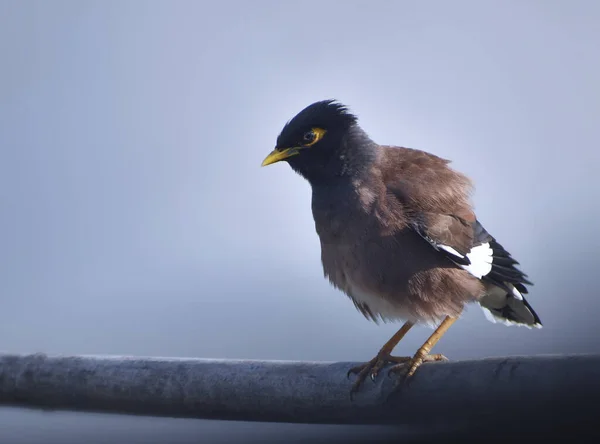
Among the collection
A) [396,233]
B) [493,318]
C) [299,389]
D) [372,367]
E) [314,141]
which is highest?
[314,141]

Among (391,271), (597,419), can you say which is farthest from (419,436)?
(391,271)

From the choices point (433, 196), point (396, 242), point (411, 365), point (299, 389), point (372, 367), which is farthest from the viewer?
point (433, 196)

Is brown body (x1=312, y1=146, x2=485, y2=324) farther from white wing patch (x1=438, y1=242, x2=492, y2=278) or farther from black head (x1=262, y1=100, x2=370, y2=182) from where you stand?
black head (x1=262, y1=100, x2=370, y2=182)

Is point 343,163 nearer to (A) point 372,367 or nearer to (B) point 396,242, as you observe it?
(B) point 396,242

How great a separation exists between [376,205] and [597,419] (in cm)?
156

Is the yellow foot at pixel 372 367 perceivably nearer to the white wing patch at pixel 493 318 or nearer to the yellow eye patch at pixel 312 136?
the white wing patch at pixel 493 318

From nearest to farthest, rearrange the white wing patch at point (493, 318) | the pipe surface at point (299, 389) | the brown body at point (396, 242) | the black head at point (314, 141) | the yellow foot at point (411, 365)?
the pipe surface at point (299, 389)
the yellow foot at point (411, 365)
the brown body at point (396, 242)
the black head at point (314, 141)
the white wing patch at point (493, 318)

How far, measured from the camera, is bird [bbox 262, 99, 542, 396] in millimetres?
2682

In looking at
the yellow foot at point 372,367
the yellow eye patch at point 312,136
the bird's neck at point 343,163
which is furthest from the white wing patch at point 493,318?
the yellow eye patch at point 312,136

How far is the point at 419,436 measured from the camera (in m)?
1.51

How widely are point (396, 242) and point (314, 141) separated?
26.4 inches

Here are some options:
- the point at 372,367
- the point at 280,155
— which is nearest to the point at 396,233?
the point at 372,367

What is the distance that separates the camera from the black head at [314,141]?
3064 millimetres

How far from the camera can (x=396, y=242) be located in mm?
2662
